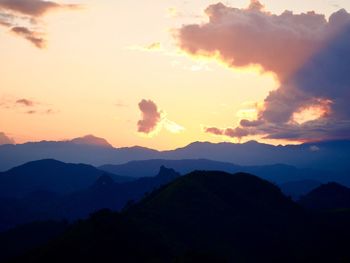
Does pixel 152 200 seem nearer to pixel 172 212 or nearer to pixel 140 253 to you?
pixel 172 212

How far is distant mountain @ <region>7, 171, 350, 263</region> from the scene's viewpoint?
13438 centimetres

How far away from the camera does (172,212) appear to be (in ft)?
603

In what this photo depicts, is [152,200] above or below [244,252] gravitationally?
above

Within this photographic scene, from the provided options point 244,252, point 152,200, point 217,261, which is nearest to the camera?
point 217,261

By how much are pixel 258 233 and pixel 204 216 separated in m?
25.0

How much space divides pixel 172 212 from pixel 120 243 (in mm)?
46903

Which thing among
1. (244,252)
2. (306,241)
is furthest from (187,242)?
(306,241)

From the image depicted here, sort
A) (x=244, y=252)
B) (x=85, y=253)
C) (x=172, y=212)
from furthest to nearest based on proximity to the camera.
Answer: (x=172, y=212) → (x=244, y=252) → (x=85, y=253)

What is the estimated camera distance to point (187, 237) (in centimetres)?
16875

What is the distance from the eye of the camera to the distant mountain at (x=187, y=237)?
13438 cm

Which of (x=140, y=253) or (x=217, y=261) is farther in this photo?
(x=140, y=253)

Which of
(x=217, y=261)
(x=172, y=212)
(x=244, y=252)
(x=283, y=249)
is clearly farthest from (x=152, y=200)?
(x=217, y=261)

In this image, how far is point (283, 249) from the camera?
177 m

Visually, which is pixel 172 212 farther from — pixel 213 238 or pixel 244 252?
pixel 244 252
